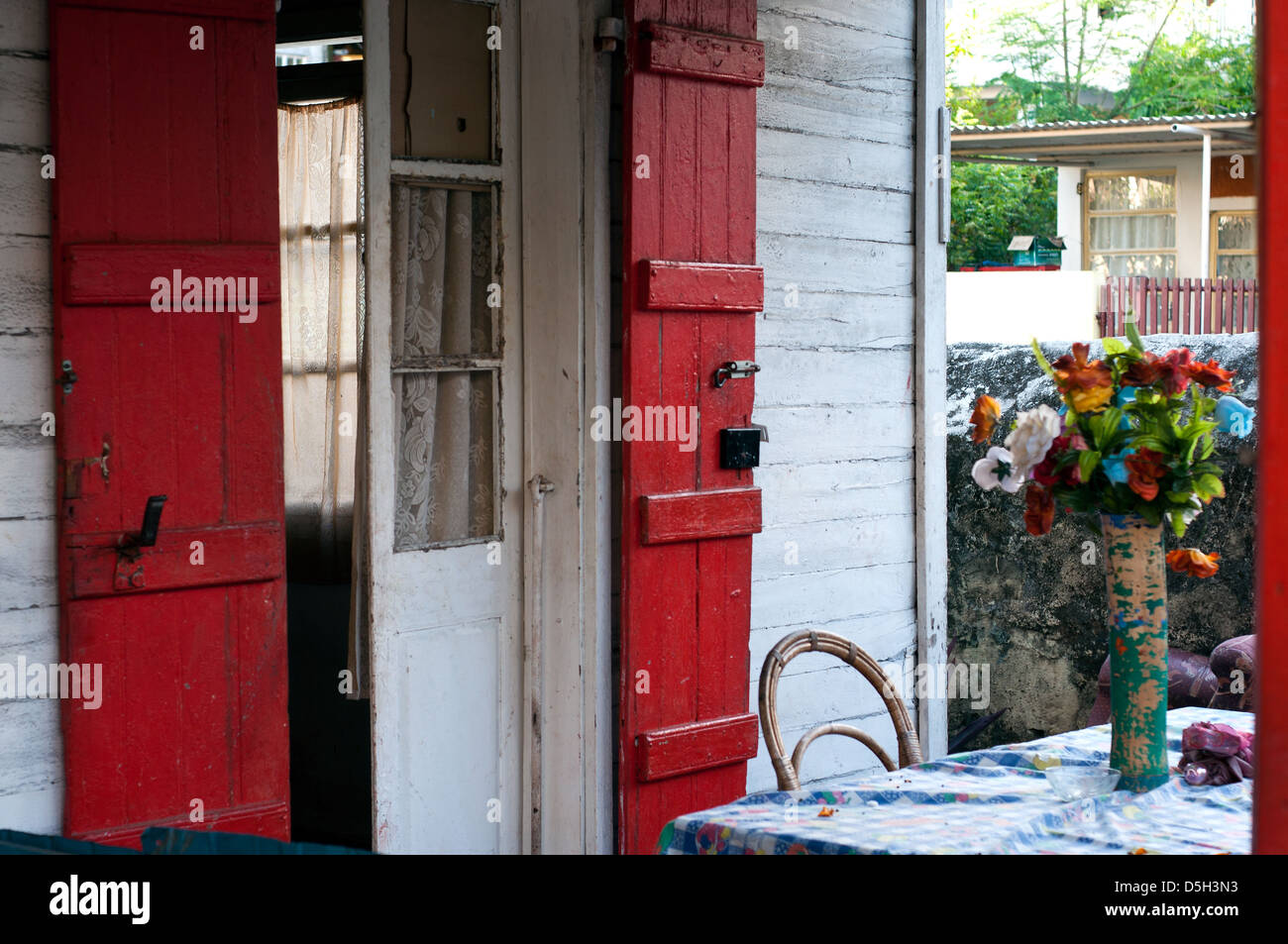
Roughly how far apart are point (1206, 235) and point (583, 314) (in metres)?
14.8

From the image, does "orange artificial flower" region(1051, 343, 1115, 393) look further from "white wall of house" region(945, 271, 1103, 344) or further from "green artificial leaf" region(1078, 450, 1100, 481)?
"white wall of house" region(945, 271, 1103, 344)

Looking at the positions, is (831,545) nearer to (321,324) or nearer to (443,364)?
(443,364)

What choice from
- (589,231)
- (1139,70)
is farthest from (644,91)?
(1139,70)

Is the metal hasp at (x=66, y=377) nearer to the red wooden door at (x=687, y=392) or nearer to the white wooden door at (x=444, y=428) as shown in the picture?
the white wooden door at (x=444, y=428)

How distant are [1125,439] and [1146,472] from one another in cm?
9

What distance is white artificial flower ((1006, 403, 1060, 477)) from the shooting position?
2.70 m

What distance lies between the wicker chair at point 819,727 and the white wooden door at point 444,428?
3.18 ft

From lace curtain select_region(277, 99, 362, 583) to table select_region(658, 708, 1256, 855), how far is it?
2.59 metres

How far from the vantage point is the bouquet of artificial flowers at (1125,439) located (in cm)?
263

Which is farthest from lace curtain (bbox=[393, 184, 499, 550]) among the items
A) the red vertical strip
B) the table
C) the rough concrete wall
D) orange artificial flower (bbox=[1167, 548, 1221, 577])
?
the rough concrete wall

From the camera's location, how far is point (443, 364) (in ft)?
12.5

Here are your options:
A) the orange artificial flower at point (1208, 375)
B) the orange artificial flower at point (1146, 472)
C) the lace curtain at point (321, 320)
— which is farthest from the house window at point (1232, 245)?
the orange artificial flower at point (1146, 472)
